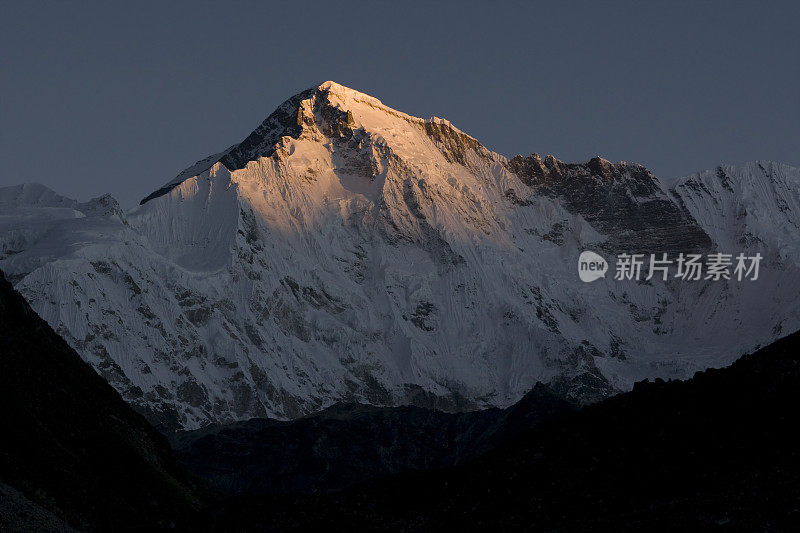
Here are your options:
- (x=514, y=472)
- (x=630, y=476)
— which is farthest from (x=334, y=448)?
(x=630, y=476)

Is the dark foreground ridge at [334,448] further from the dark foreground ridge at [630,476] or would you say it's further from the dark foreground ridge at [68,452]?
the dark foreground ridge at [630,476]

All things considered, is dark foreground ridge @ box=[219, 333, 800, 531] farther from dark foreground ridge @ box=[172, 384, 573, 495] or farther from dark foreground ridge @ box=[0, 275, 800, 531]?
dark foreground ridge @ box=[172, 384, 573, 495]

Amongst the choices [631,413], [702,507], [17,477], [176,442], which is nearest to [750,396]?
[631,413]

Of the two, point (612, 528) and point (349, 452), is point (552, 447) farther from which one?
point (349, 452)

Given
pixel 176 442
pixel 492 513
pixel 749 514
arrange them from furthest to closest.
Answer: pixel 176 442, pixel 492 513, pixel 749 514

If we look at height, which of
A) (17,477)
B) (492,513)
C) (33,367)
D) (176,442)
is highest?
(176,442)

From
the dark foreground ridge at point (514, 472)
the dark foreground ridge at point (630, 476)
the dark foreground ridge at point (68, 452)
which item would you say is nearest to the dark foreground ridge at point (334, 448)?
the dark foreground ridge at point (68, 452)

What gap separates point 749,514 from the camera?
40.5 metres

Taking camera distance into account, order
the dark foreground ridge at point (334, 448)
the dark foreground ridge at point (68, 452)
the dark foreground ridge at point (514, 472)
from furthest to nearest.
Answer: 1. the dark foreground ridge at point (334, 448)
2. the dark foreground ridge at point (68, 452)
3. the dark foreground ridge at point (514, 472)

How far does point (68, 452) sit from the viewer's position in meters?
59.5

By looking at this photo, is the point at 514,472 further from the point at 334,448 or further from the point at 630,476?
the point at 334,448

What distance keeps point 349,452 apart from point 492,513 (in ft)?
462

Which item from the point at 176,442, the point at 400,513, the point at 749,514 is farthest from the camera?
the point at 176,442

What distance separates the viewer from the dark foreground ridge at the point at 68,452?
170ft
